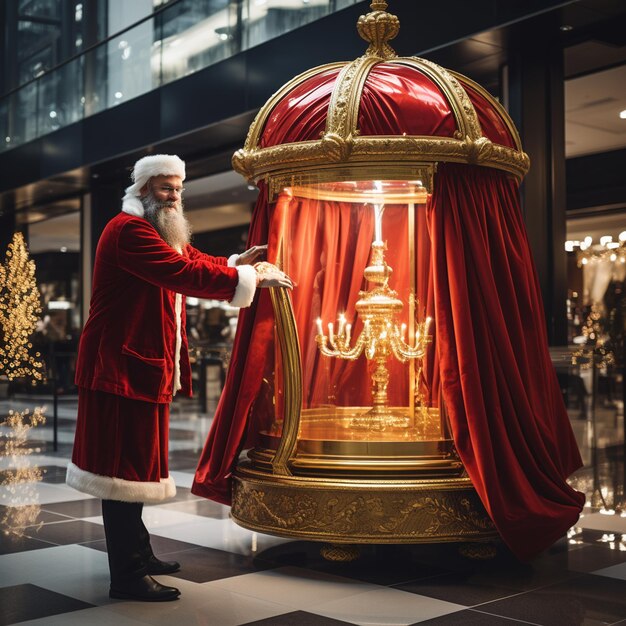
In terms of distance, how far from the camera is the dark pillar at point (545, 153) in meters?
5.68

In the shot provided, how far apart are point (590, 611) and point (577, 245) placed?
11.2 ft

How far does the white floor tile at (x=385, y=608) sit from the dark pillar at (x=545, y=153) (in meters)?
2.91

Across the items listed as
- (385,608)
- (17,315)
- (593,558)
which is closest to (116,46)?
(17,315)

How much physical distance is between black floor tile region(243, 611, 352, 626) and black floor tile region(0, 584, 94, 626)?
611 mm

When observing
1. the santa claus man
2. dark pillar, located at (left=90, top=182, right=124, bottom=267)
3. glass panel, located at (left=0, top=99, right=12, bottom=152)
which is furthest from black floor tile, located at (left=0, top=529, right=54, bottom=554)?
glass panel, located at (left=0, top=99, right=12, bottom=152)

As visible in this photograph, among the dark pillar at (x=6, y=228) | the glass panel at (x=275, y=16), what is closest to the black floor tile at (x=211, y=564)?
the glass panel at (x=275, y=16)

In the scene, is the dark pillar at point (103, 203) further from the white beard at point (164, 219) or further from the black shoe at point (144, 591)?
the black shoe at point (144, 591)

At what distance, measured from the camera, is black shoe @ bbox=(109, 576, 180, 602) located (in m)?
3.06

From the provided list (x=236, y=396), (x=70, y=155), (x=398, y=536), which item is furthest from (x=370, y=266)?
(x=70, y=155)

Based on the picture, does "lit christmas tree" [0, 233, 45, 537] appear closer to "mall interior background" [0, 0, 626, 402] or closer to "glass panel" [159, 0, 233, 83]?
"mall interior background" [0, 0, 626, 402]

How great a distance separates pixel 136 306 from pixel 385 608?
1.30 m

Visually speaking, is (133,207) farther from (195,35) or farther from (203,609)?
(195,35)

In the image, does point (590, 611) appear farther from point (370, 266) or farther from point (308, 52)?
point (308, 52)

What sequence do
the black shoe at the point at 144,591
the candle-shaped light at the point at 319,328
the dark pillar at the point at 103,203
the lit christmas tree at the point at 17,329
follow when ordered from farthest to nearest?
the dark pillar at the point at 103,203, the lit christmas tree at the point at 17,329, the candle-shaped light at the point at 319,328, the black shoe at the point at 144,591
